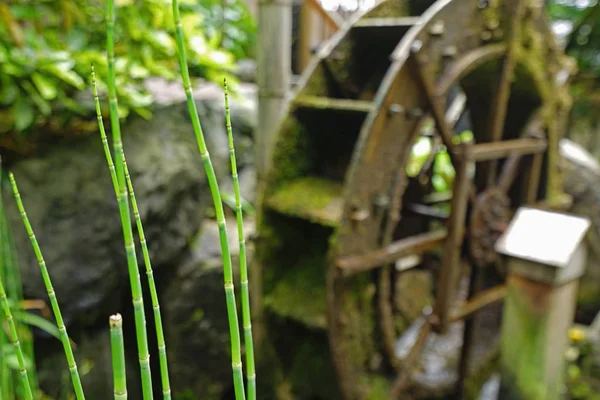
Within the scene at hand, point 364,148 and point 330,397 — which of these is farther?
point 330,397

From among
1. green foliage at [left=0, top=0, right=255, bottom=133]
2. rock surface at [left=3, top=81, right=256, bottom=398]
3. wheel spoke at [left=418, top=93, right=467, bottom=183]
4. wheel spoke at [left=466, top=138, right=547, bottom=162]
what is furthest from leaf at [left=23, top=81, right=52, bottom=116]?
wheel spoke at [left=418, top=93, right=467, bottom=183]

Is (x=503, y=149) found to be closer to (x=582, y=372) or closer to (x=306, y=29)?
(x=582, y=372)

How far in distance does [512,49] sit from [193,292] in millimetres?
2284

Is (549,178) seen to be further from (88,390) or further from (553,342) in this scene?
(88,390)

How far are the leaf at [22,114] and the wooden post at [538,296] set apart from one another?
2.02m

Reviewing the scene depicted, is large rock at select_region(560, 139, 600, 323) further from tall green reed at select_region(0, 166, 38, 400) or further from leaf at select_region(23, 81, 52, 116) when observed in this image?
tall green reed at select_region(0, 166, 38, 400)

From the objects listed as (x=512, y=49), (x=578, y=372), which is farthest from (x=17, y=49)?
(x=578, y=372)

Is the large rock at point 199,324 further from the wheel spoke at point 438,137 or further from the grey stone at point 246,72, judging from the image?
the grey stone at point 246,72

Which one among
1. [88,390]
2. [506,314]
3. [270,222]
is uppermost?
[270,222]

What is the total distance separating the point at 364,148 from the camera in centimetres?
220

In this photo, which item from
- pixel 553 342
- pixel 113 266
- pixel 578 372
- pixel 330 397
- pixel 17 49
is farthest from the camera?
pixel 578 372

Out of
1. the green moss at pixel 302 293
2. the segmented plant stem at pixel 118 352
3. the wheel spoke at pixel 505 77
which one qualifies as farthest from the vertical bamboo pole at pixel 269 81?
the segmented plant stem at pixel 118 352

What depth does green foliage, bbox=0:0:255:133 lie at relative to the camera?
2.26 meters

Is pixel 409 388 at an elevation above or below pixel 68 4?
below
